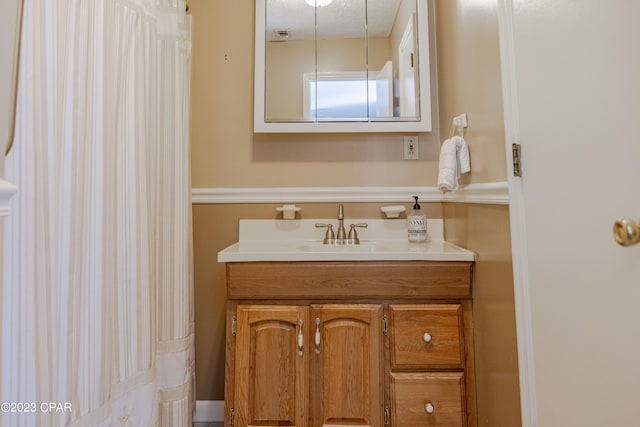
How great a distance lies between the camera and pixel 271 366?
1048 millimetres

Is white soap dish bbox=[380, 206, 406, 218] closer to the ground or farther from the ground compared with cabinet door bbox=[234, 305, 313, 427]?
farther from the ground

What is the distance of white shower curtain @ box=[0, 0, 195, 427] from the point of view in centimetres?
53

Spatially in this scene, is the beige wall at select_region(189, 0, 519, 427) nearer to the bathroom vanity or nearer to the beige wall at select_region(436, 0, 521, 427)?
the beige wall at select_region(436, 0, 521, 427)

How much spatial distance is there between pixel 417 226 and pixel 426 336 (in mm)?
501

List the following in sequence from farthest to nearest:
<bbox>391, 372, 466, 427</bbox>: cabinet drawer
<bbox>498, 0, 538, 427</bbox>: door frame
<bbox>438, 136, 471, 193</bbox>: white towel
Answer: <bbox>438, 136, 471, 193</bbox>: white towel → <bbox>391, 372, 466, 427</bbox>: cabinet drawer → <bbox>498, 0, 538, 427</bbox>: door frame

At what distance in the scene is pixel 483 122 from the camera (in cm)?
103

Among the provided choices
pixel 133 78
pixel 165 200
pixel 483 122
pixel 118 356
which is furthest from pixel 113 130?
pixel 483 122

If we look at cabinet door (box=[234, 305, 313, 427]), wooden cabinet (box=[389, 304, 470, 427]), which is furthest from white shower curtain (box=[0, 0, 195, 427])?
wooden cabinet (box=[389, 304, 470, 427])

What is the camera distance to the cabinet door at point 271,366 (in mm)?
1033

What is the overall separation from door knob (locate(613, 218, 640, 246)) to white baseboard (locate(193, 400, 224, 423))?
1583 millimetres

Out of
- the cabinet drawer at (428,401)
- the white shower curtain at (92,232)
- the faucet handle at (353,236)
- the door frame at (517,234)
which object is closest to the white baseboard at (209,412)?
the white shower curtain at (92,232)

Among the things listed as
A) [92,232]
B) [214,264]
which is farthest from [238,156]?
[92,232]

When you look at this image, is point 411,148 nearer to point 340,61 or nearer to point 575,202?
point 340,61

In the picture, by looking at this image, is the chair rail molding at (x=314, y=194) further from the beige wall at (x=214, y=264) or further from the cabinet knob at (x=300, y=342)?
the cabinet knob at (x=300, y=342)
